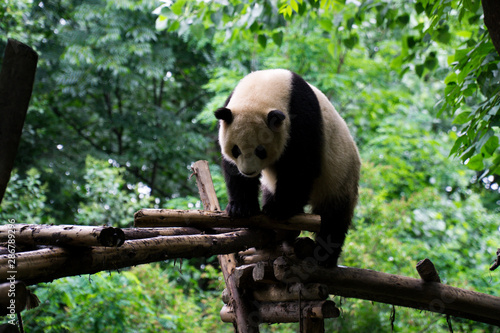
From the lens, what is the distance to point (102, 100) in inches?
403

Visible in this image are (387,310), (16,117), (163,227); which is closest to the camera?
(16,117)

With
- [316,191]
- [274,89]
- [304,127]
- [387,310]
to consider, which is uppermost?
[274,89]

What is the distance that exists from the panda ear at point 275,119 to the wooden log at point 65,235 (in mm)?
1385

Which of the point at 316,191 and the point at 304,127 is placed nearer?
the point at 304,127

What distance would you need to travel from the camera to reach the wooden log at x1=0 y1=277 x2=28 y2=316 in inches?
70.8

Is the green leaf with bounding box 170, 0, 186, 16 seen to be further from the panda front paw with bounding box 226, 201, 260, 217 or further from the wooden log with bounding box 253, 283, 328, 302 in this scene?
the wooden log with bounding box 253, 283, 328, 302

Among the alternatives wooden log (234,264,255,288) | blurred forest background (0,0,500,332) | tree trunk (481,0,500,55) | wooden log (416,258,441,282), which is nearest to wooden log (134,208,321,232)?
wooden log (234,264,255,288)

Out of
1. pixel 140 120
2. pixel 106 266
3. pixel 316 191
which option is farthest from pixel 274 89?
pixel 140 120

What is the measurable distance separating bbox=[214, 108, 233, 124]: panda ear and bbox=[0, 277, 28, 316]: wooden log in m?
1.74

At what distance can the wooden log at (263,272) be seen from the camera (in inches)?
142

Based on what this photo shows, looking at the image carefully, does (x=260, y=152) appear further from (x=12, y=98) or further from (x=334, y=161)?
(x=12, y=98)

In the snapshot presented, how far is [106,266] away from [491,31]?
2.56m

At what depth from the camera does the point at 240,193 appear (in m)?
3.42

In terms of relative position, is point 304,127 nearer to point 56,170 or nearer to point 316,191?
point 316,191
